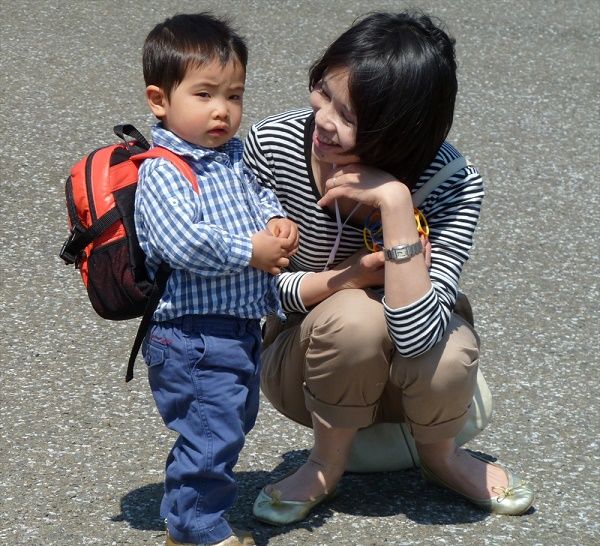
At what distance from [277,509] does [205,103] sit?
0.96 m

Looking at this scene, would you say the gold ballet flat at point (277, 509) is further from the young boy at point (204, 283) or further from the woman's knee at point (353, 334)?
the woman's knee at point (353, 334)

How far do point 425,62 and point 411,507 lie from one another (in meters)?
1.08

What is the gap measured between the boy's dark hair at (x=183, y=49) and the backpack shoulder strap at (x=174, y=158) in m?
0.12

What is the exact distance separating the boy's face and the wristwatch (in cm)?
44

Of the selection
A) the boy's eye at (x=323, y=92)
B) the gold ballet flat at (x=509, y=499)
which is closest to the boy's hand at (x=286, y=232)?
the boy's eye at (x=323, y=92)

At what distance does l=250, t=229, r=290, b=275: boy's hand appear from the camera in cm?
229

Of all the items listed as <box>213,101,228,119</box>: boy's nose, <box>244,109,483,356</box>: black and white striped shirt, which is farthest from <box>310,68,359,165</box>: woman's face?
<box>213,101,228,119</box>: boy's nose

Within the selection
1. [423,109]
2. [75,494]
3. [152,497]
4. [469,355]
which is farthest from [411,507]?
[423,109]

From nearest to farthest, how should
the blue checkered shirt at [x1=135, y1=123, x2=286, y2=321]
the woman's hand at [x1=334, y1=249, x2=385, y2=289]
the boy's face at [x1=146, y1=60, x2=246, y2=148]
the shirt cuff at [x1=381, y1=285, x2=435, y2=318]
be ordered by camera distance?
the blue checkered shirt at [x1=135, y1=123, x2=286, y2=321]
the boy's face at [x1=146, y1=60, x2=246, y2=148]
the shirt cuff at [x1=381, y1=285, x2=435, y2=318]
the woman's hand at [x1=334, y1=249, x2=385, y2=289]

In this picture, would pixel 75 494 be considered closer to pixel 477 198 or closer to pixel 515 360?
pixel 477 198

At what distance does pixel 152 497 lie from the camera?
8.96 ft

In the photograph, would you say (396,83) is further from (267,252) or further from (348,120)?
(267,252)

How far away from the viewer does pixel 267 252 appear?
2293 millimetres

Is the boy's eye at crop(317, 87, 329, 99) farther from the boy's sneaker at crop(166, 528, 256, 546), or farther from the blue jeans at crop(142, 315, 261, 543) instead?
the boy's sneaker at crop(166, 528, 256, 546)
